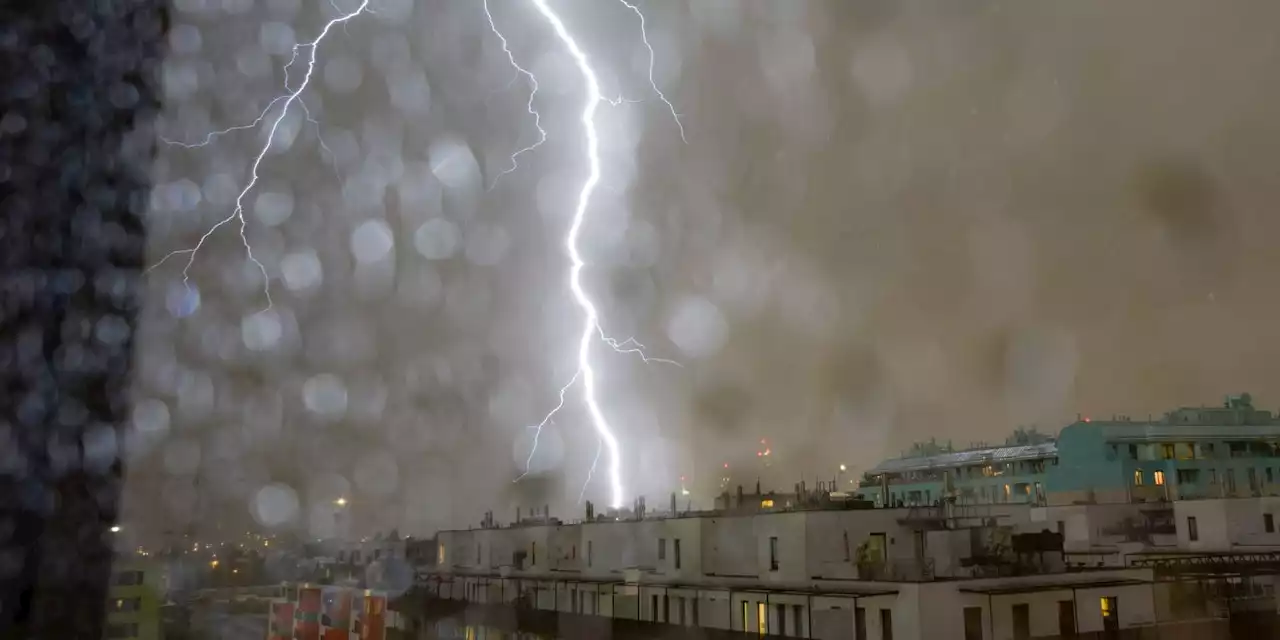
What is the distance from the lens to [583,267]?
96.3 inches

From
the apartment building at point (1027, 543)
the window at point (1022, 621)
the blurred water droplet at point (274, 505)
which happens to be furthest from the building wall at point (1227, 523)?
the blurred water droplet at point (274, 505)

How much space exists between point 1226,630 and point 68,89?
7.95 ft

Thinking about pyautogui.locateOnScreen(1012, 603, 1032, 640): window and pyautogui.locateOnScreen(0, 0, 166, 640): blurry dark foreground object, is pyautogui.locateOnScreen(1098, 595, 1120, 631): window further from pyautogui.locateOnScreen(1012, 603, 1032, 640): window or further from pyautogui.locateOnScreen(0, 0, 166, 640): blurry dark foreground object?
pyautogui.locateOnScreen(0, 0, 166, 640): blurry dark foreground object

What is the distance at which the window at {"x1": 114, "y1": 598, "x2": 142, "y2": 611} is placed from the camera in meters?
1.22

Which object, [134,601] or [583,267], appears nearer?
[134,601]

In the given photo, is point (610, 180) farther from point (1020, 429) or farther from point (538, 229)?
point (1020, 429)

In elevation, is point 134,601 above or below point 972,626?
above

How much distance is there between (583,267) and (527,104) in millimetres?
562

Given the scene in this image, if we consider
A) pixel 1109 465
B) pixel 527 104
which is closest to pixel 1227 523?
pixel 1109 465

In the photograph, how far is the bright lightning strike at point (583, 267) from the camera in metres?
2.42

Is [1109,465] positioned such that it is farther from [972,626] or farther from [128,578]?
[128,578]

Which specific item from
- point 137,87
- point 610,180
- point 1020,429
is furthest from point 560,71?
point 1020,429

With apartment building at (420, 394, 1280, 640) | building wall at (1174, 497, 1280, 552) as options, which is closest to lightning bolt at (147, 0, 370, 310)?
apartment building at (420, 394, 1280, 640)

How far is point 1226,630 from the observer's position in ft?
5.74
